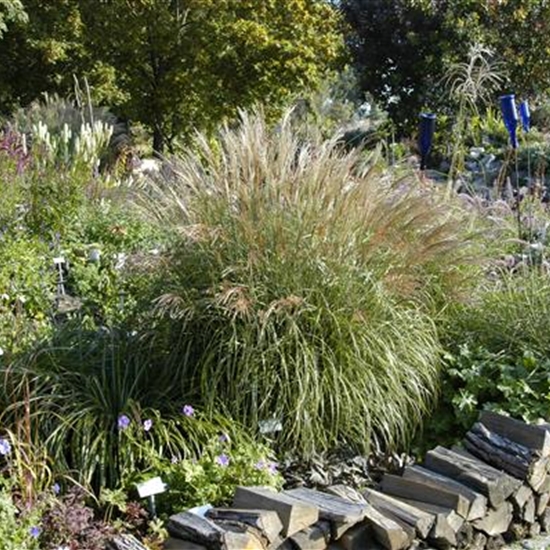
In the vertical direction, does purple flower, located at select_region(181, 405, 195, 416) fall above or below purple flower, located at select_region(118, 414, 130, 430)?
above

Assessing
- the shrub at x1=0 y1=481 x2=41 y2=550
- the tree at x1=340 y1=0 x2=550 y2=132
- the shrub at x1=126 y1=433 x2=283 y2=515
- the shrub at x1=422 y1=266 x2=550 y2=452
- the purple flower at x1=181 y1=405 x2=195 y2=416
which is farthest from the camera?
the tree at x1=340 y1=0 x2=550 y2=132

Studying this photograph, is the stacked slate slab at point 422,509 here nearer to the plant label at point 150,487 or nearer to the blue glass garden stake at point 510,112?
the plant label at point 150,487

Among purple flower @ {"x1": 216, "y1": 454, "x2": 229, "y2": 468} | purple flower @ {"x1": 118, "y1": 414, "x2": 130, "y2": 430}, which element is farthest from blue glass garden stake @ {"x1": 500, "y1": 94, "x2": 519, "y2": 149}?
purple flower @ {"x1": 118, "y1": 414, "x2": 130, "y2": 430}

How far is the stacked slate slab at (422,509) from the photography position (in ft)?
8.70

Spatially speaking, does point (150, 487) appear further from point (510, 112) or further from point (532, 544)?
point (510, 112)

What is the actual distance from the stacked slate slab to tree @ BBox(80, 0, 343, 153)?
12337 millimetres

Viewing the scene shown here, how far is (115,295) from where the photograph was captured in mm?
4652

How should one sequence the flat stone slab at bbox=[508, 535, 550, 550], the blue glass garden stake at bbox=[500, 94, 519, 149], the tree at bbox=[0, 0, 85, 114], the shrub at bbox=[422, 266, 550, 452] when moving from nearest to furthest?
the flat stone slab at bbox=[508, 535, 550, 550] → the shrub at bbox=[422, 266, 550, 452] → the blue glass garden stake at bbox=[500, 94, 519, 149] → the tree at bbox=[0, 0, 85, 114]

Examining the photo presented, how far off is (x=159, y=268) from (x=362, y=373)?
3.33 feet

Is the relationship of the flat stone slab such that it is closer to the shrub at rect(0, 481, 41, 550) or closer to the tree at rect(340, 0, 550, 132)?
the shrub at rect(0, 481, 41, 550)

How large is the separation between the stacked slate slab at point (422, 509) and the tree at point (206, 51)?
12.3 m

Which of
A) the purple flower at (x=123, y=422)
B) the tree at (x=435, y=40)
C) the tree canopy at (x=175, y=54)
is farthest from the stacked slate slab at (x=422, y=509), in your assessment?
the tree canopy at (x=175, y=54)

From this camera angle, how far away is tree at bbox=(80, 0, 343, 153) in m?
15.1

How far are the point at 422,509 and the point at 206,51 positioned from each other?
13.4m
